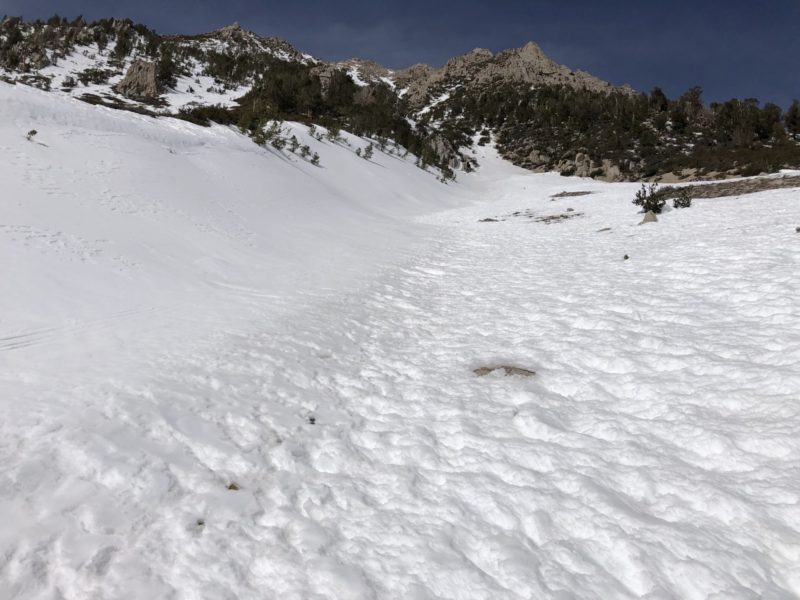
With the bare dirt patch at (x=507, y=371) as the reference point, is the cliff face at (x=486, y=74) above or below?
above

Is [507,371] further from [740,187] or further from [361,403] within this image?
[740,187]

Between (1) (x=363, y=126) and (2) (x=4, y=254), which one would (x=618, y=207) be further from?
(1) (x=363, y=126)

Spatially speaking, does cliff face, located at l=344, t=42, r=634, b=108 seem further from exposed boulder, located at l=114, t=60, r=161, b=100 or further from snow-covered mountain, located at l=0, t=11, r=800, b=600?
snow-covered mountain, located at l=0, t=11, r=800, b=600

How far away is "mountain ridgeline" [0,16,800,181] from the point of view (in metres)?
31.6

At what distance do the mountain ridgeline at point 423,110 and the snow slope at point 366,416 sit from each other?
14356 millimetres

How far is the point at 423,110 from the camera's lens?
73.2 m

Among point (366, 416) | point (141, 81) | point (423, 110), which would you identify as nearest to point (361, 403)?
point (366, 416)

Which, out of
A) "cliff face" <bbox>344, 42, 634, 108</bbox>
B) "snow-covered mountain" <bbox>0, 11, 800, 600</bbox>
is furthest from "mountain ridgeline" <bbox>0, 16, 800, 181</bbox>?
"cliff face" <bbox>344, 42, 634, 108</bbox>

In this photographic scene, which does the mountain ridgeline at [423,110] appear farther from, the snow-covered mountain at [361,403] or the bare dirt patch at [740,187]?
the snow-covered mountain at [361,403]

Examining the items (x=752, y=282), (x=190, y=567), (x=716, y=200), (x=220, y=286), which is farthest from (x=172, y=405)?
(x=716, y=200)

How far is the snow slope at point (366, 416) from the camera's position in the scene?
2352 millimetres

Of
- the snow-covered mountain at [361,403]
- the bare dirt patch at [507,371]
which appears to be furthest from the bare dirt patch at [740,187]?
the bare dirt patch at [507,371]

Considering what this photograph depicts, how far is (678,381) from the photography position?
14.2ft

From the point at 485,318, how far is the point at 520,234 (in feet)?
29.8
